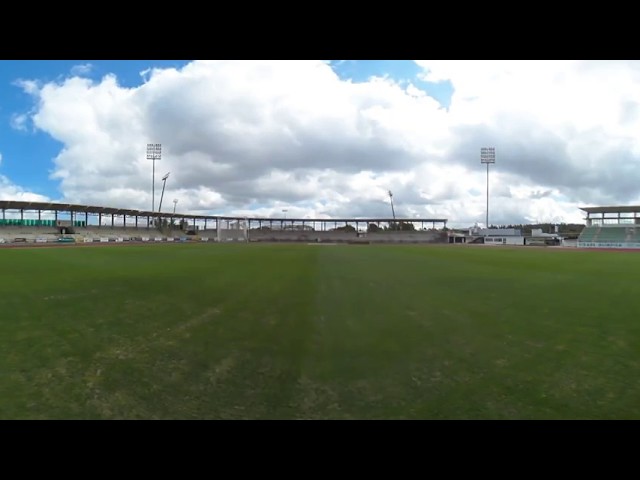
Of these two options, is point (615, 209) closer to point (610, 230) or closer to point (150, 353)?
point (610, 230)

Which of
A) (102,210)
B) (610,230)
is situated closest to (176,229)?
(102,210)

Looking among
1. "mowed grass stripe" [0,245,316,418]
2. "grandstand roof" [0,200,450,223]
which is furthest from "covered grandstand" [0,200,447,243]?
"mowed grass stripe" [0,245,316,418]

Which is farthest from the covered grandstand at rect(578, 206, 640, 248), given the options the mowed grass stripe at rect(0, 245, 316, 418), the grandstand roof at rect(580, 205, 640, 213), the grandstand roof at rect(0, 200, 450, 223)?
the mowed grass stripe at rect(0, 245, 316, 418)

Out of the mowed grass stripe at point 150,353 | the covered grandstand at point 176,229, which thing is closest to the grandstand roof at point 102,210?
the covered grandstand at point 176,229

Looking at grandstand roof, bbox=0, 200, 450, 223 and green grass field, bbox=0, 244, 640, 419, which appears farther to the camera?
grandstand roof, bbox=0, 200, 450, 223

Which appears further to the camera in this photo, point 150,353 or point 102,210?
point 102,210

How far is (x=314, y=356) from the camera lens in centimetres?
551

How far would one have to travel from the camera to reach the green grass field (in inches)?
158

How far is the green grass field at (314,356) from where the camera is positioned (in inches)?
158

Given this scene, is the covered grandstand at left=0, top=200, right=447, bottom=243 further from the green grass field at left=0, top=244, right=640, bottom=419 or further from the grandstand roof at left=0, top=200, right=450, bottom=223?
the green grass field at left=0, top=244, right=640, bottom=419

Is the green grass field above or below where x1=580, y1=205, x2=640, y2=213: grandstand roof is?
below
